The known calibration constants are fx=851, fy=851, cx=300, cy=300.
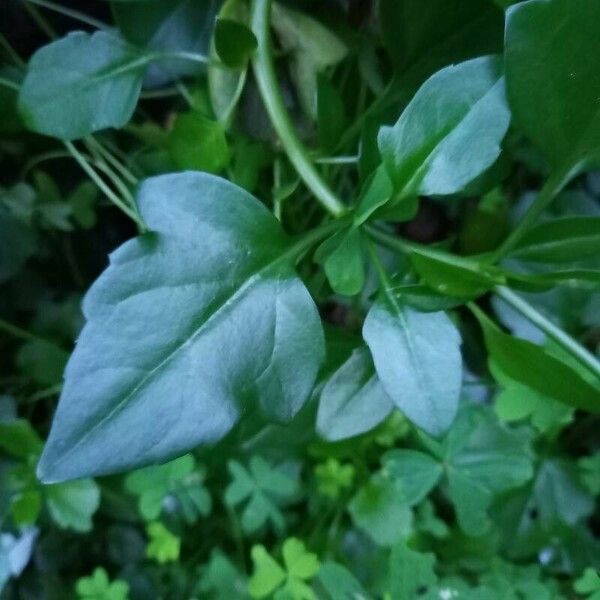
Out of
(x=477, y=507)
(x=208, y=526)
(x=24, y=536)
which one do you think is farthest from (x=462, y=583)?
(x=24, y=536)

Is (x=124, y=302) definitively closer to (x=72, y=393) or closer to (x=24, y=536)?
(x=72, y=393)

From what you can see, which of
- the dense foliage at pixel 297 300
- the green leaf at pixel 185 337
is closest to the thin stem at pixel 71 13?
the dense foliage at pixel 297 300

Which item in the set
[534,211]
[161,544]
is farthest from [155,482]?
[534,211]

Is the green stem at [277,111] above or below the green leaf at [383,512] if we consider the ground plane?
above

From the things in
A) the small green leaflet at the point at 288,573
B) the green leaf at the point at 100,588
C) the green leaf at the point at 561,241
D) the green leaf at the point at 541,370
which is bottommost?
the small green leaflet at the point at 288,573

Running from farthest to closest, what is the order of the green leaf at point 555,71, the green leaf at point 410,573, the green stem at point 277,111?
the green leaf at point 410,573
the green stem at point 277,111
the green leaf at point 555,71

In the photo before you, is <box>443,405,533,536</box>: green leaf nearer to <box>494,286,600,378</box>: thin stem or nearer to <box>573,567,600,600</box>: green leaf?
<box>573,567,600,600</box>: green leaf

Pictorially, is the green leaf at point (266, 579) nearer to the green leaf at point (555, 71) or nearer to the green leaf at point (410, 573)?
the green leaf at point (410, 573)
